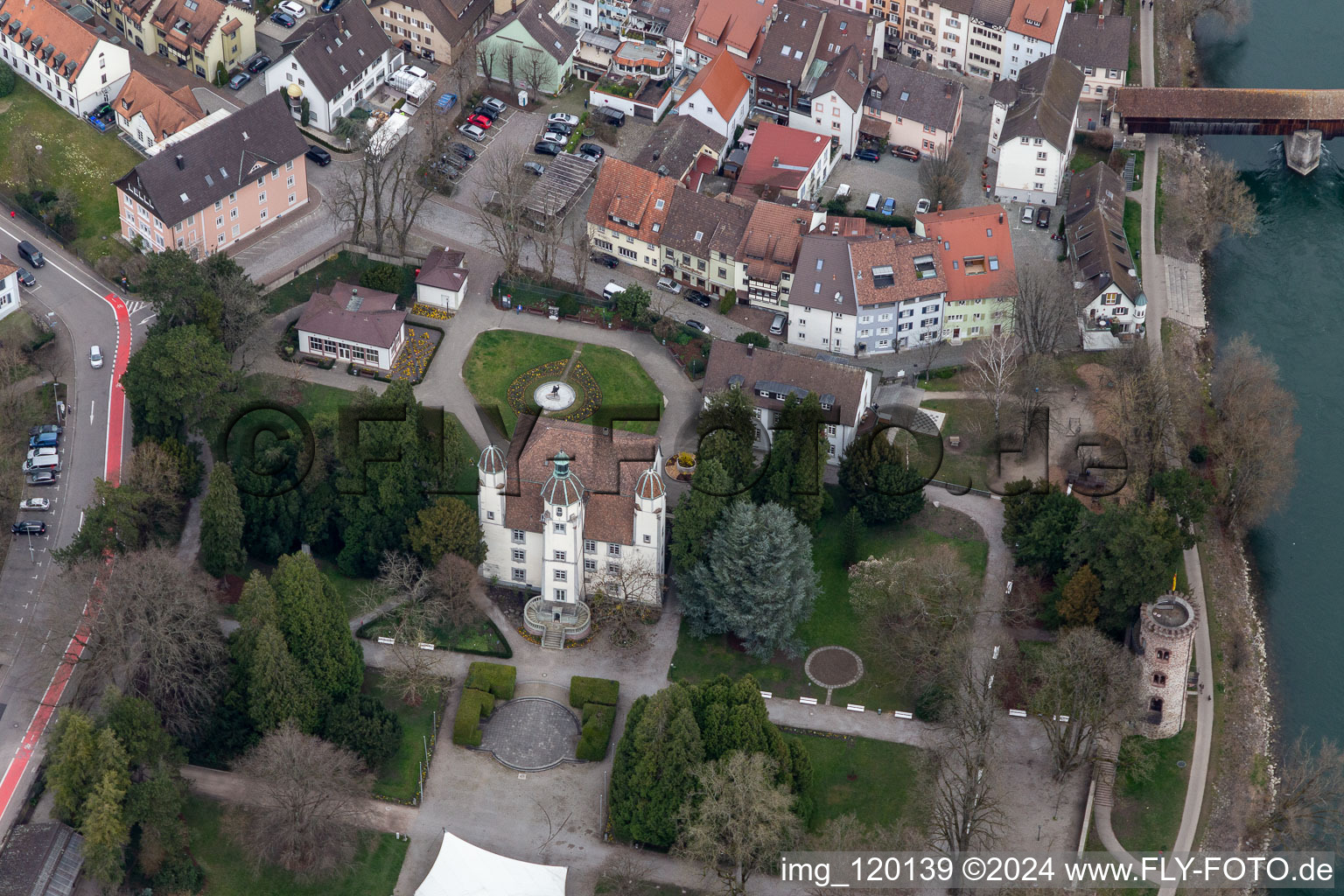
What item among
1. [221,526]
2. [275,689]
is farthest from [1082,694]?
[221,526]

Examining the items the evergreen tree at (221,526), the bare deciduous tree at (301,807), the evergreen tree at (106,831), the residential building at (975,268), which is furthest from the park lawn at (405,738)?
the residential building at (975,268)

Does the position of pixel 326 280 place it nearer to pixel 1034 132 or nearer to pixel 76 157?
pixel 76 157

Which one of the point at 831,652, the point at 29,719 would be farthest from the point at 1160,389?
the point at 29,719

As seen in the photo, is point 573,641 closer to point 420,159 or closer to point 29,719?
point 29,719

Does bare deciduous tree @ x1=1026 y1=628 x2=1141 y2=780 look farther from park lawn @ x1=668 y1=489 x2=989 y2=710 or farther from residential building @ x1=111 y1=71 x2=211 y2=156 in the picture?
residential building @ x1=111 y1=71 x2=211 y2=156

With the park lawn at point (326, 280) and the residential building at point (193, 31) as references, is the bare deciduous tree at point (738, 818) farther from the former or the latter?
the residential building at point (193, 31)

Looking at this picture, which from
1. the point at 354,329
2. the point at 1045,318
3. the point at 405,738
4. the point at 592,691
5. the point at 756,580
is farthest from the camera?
the point at 1045,318
